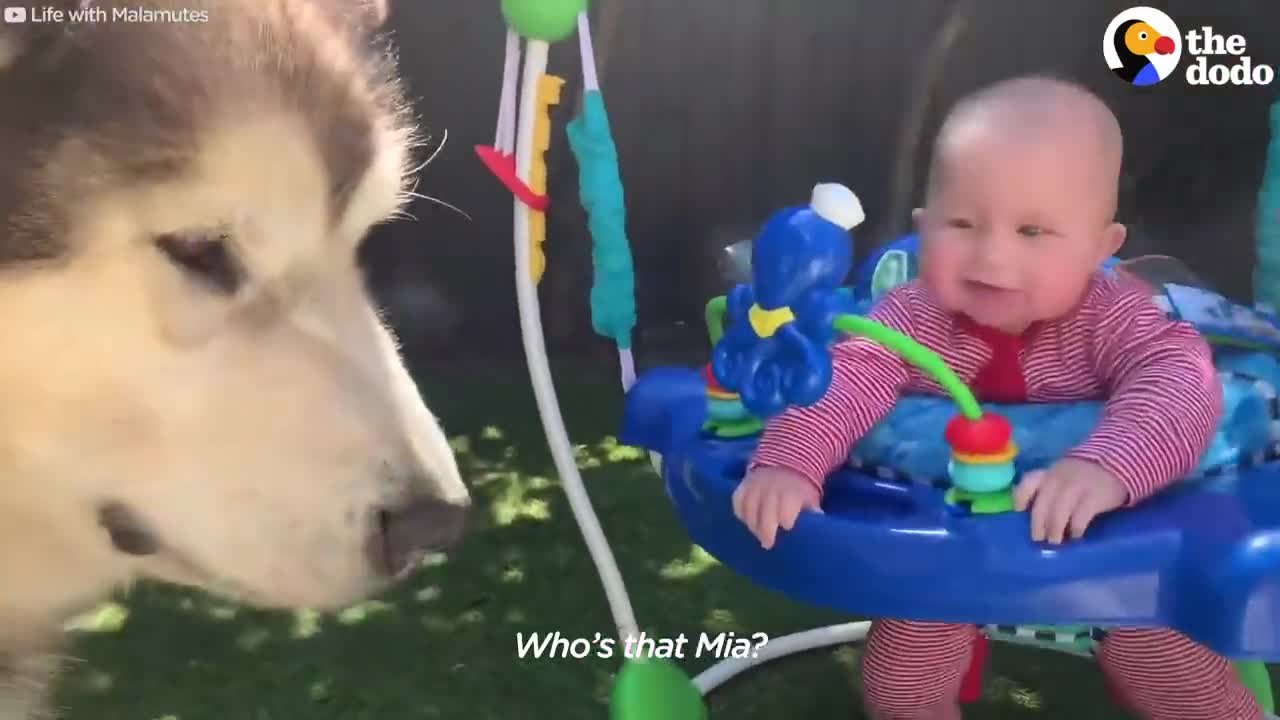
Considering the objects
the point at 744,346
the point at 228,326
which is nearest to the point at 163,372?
the point at 228,326

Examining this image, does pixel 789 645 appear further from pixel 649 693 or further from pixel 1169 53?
pixel 1169 53

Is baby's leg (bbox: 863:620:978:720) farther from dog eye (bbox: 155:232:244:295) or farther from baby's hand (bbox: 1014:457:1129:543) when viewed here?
dog eye (bbox: 155:232:244:295)

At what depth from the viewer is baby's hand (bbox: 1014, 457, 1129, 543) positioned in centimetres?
74

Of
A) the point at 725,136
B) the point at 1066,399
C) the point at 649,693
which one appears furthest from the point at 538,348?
the point at 725,136

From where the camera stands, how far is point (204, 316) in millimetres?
747

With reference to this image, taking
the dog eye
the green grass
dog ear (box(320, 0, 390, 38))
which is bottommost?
the green grass

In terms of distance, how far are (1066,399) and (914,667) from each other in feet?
0.88

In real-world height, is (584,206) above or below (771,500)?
above

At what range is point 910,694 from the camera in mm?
1001

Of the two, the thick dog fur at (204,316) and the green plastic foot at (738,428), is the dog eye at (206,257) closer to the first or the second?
the thick dog fur at (204,316)

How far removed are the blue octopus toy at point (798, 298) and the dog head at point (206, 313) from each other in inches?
10.2

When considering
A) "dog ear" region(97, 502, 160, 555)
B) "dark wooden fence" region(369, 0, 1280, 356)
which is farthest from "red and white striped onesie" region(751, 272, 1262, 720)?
"dark wooden fence" region(369, 0, 1280, 356)

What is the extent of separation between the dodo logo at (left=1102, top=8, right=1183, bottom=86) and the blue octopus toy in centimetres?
90

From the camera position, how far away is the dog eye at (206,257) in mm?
711
